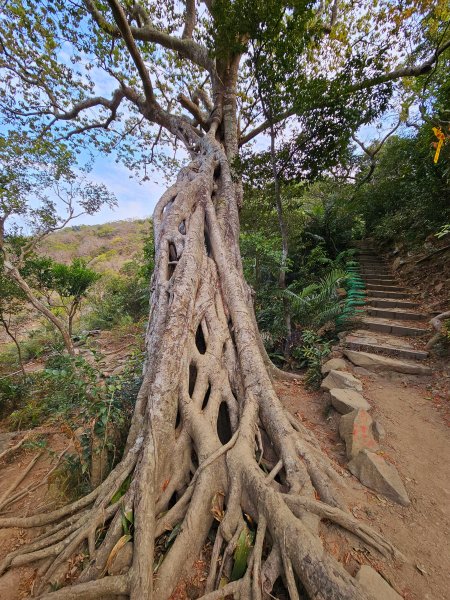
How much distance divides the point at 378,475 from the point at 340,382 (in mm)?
1199

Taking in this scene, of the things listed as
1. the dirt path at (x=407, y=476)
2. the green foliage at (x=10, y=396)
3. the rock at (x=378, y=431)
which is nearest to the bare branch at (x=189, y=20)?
the dirt path at (x=407, y=476)

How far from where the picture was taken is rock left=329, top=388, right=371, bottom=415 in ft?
7.87

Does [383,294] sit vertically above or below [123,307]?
below

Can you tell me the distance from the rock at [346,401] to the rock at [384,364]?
0.73 m

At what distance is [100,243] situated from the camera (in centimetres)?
2762

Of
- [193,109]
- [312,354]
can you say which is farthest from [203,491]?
[193,109]

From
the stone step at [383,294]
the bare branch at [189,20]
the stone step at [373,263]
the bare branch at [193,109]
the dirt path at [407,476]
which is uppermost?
the bare branch at [189,20]

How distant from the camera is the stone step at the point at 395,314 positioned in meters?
4.17

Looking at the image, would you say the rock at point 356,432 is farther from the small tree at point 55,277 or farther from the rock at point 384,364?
the small tree at point 55,277

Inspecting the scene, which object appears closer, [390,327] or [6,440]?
[6,440]

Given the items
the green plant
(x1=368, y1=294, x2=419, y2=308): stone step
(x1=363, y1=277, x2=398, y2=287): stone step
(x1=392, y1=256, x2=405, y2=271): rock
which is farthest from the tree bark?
(x1=392, y1=256, x2=405, y2=271): rock

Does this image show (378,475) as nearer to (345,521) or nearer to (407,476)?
(407,476)

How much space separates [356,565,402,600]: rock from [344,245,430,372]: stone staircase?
8.10 feet

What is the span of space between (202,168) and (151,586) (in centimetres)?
454
